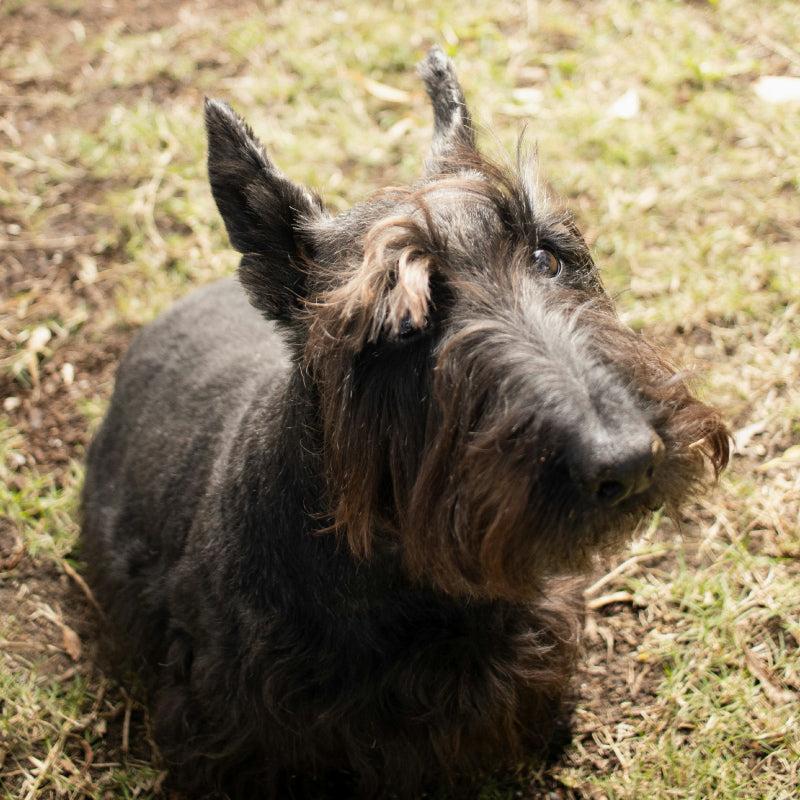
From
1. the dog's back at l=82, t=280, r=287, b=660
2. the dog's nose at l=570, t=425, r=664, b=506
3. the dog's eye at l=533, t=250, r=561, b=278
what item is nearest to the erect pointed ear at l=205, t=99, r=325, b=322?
the dog's back at l=82, t=280, r=287, b=660

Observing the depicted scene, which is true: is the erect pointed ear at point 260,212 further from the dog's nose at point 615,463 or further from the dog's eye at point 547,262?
the dog's nose at point 615,463

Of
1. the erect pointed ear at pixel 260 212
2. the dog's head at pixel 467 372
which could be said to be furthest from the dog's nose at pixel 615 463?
the erect pointed ear at pixel 260 212

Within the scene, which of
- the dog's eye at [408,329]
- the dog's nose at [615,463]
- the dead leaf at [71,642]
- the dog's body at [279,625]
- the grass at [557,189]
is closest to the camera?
the dog's nose at [615,463]

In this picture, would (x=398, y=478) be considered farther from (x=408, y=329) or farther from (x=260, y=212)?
(x=260, y=212)

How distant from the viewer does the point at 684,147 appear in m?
5.83

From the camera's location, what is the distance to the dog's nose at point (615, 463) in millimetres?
2256

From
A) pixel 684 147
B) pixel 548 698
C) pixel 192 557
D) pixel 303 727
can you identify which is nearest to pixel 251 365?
pixel 192 557

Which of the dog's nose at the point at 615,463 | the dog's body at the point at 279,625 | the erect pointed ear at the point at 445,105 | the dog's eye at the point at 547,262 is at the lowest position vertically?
the dog's body at the point at 279,625

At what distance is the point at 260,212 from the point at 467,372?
2.84ft

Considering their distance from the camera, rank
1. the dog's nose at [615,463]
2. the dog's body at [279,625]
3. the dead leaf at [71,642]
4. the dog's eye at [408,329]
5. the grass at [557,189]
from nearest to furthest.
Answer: the dog's nose at [615,463], the dog's eye at [408,329], the dog's body at [279,625], the grass at [557,189], the dead leaf at [71,642]

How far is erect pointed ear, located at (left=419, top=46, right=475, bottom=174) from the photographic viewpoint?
320 cm

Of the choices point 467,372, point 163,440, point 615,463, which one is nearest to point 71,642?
point 163,440

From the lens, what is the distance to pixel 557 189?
4.71 metres

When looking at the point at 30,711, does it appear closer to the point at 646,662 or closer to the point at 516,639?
the point at 516,639
